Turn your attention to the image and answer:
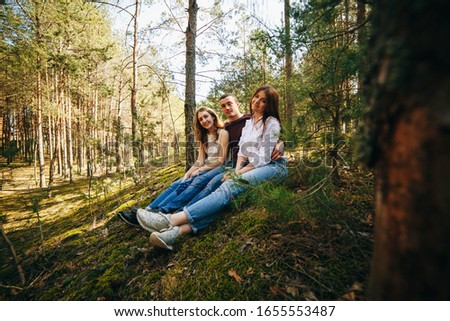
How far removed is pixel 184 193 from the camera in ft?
8.78

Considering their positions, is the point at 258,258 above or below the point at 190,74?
below

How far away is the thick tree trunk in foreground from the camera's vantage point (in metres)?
0.54

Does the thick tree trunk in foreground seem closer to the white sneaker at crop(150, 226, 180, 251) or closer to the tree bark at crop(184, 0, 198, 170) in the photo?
the white sneaker at crop(150, 226, 180, 251)

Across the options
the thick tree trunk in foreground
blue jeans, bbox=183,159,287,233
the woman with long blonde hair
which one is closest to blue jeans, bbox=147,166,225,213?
the woman with long blonde hair

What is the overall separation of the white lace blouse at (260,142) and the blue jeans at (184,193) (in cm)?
52

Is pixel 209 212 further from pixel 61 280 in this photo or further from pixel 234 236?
pixel 61 280

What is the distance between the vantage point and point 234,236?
201cm

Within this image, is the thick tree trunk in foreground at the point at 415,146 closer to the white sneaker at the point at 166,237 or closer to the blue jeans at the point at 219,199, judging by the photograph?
the blue jeans at the point at 219,199

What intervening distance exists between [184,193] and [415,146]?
239cm

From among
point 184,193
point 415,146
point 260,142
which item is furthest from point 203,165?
point 415,146

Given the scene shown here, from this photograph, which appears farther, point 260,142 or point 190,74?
point 190,74

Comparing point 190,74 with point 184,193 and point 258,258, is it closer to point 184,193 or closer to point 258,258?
point 184,193
